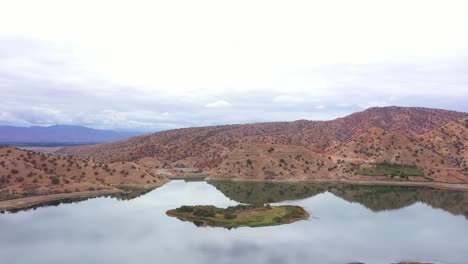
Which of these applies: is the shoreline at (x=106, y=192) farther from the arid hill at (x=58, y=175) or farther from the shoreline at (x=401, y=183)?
the arid hill at (x=58, y=175)

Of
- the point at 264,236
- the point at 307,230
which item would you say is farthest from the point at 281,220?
the point at 264,236

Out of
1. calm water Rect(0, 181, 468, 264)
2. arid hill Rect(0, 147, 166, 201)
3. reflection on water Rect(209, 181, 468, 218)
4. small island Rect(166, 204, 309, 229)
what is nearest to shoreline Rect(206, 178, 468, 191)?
reflection on water Rect(209, 181, 468, 218)

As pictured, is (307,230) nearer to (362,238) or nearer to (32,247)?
(362,238)

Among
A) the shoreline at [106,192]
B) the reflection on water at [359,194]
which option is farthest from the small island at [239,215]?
the shoreline at [106,192]

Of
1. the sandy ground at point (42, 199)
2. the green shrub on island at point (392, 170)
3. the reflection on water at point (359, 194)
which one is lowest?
the reflection on water at point (359, 194)

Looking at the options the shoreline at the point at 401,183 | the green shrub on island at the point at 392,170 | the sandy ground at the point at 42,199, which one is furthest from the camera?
the green shrub on island at the point at 392,170

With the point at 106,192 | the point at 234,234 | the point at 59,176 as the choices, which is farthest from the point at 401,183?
the point at 59,176

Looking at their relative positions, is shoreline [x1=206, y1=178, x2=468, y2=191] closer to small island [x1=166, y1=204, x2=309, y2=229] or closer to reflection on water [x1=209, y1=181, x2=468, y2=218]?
reflection on water [x1=209, y1=181, x2=468, y2=218]
